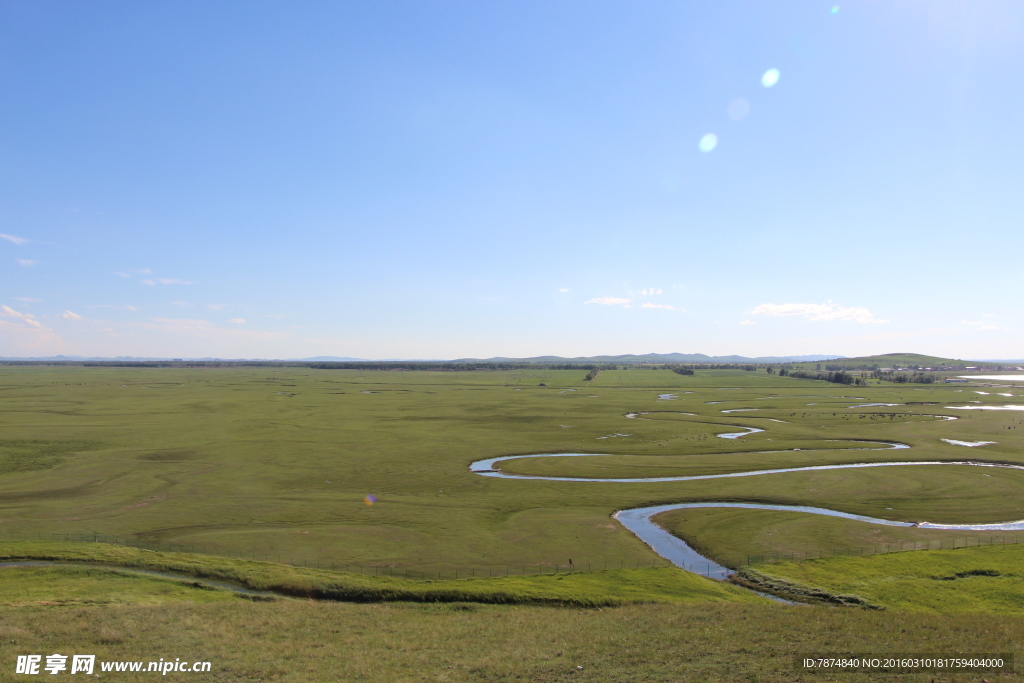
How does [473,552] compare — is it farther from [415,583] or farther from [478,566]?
[415,583]

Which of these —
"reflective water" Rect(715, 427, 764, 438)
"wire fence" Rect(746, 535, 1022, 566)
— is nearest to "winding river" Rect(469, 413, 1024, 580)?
"wire fence" Rect(746, 535, 1022, 566)

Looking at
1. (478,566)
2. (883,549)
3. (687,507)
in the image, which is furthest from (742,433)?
(478,566)

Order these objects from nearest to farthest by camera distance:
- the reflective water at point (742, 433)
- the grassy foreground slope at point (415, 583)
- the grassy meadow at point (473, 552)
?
the grassy meadow at point (473, 552) < the grassy foreground slope at point (415, 583) < the reflective water at point (742, 433)

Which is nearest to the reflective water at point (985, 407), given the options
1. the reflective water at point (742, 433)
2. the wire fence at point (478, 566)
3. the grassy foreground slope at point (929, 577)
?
the reflective water at point (742, 433)

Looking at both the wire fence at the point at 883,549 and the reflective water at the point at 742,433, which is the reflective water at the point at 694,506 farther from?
the reflective water at the point at 742,433

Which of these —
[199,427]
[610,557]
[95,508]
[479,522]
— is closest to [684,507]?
[610,557]

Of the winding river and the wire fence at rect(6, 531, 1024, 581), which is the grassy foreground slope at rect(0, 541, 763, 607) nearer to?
the wire fence at rect(6, 531, 1024, 581)

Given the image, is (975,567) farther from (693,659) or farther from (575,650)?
(575,650)
